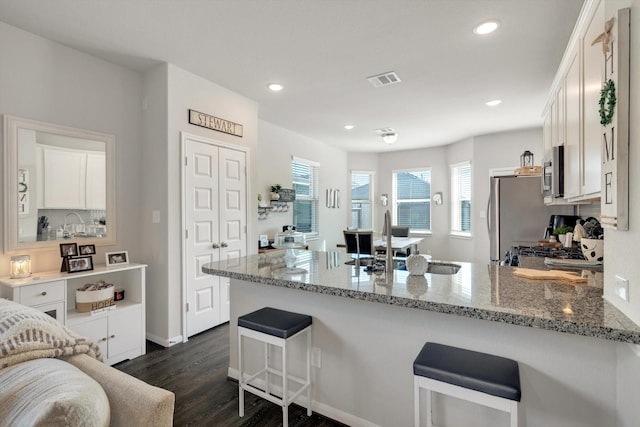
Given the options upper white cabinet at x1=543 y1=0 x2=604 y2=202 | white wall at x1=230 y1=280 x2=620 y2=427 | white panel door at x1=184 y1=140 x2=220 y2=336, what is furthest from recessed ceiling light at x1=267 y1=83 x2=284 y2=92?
upper white cabinet at x1=543 y1=0 x2=604 y2=202

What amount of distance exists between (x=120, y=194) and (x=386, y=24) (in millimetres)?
2893

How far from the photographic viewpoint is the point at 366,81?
3.47 metres

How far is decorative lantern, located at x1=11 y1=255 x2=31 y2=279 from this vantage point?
7.80 ft

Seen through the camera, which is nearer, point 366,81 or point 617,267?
point 617,267

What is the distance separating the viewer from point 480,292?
1521mm

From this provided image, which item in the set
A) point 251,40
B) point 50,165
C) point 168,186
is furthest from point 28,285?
point 251,40

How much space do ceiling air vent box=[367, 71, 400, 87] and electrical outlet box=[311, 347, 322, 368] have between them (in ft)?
8.92

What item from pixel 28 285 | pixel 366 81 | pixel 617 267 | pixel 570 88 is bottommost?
pixel 28 285

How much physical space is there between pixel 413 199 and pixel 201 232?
527 centimetres

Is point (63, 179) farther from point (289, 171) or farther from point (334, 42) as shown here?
point (289, 171)

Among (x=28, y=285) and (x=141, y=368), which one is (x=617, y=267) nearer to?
(x=141, y=368)

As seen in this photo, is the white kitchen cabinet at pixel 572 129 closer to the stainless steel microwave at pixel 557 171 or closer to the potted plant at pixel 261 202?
the stainless steel microwave at pixel 557 171

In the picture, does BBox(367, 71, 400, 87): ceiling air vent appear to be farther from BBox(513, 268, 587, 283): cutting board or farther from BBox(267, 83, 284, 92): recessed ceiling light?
BBox(513, 268, 587, 283): cutting board

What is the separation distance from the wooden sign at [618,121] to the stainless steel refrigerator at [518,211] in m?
2.65
